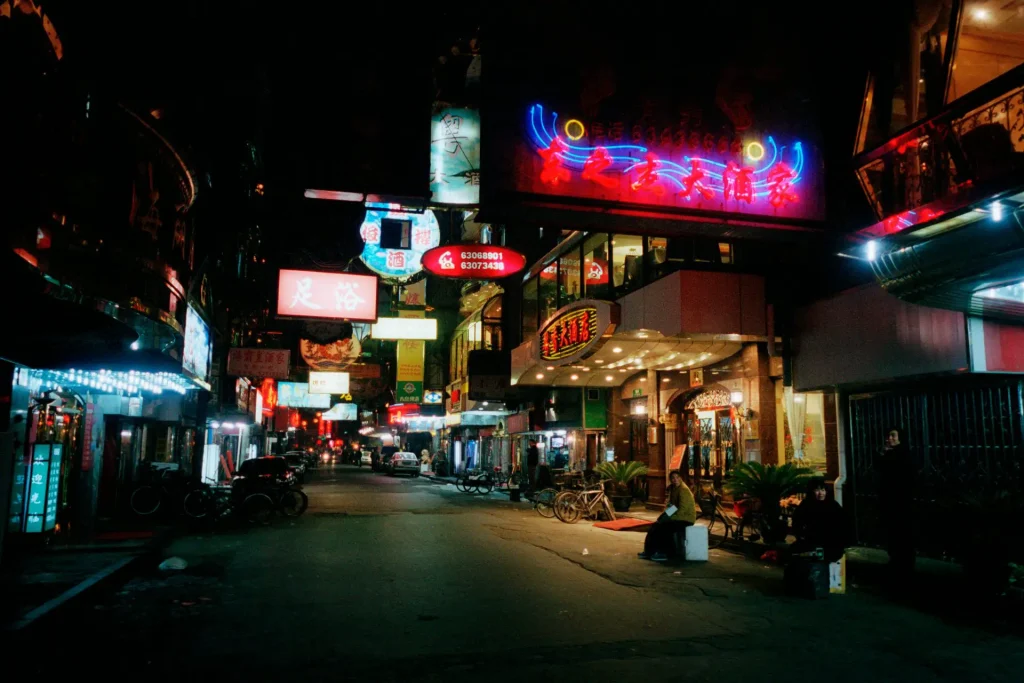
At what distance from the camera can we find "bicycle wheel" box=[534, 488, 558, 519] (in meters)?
21.4

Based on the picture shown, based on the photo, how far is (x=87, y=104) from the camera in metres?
9.20

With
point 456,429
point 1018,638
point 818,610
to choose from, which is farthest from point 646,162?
point 456,429

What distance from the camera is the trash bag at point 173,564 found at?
11706 mm

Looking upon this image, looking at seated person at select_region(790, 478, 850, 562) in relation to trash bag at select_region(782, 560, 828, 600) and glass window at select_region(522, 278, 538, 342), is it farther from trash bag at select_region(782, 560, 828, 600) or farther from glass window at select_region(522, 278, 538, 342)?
glass window at select_region(522, 278, 538, 342)

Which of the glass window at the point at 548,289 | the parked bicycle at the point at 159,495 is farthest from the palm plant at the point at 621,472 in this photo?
the parked bicycle at the point at 159,495

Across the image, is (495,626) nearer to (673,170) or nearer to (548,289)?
(673,170)

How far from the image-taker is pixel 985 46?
10.2 meters

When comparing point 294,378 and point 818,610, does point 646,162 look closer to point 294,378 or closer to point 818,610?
point 818,610

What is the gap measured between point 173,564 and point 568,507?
10387 millimetres

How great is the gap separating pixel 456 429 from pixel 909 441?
41.8 m

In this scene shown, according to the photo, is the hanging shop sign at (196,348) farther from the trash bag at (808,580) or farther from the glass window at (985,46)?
the glass window at (985,46)

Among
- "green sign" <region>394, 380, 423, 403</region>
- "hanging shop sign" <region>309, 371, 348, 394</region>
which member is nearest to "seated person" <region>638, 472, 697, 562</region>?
"hanging shop sign" <region>309, 371, 348, 394</region>

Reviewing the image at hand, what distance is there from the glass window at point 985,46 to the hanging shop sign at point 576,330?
9.04 metres

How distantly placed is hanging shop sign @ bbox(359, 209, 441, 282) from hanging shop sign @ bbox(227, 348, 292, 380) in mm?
11829
